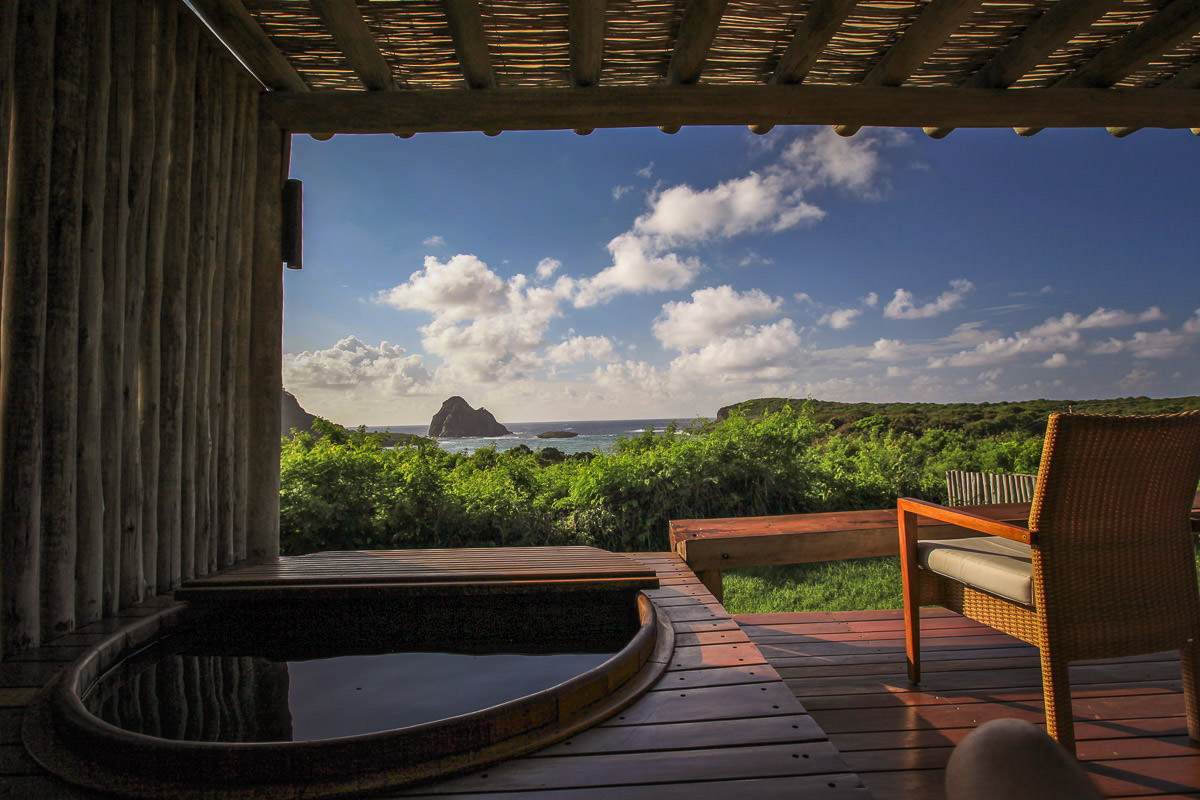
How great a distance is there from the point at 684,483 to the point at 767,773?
137 inches

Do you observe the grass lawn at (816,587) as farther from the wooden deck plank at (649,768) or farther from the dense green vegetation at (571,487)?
the wooden deck plank at (649,768)

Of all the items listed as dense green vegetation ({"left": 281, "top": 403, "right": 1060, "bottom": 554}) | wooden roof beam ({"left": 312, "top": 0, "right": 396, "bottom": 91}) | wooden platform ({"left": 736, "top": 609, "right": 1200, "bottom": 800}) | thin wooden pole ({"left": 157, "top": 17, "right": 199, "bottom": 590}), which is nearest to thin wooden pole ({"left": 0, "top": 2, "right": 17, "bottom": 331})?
thin wooden pole ({"left": 157, "top": 17, "right": 199, "bottom": 590})

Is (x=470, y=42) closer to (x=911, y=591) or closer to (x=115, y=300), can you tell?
(x=115, y=300)

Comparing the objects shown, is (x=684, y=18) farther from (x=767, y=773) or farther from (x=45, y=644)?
(x=45, y=644)

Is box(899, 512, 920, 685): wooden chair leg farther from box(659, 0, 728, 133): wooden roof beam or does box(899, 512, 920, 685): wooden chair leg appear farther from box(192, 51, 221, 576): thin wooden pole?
box(192, 51, 221, 576): thin wooden pole

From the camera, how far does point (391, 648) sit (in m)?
2.10

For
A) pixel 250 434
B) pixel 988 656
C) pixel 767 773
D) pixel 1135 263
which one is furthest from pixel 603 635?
pixel 1135 263

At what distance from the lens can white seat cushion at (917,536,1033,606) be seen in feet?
5.94

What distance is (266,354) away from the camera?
2.77 meters

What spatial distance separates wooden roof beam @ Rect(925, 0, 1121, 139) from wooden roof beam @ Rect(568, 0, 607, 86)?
1.85 m

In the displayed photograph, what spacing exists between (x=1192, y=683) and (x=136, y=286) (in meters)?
3.75

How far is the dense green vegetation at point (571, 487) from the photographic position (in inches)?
158

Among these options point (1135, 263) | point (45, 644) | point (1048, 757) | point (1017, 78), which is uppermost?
point (1135, 263)

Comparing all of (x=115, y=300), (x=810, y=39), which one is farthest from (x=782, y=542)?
(x=115, y=300)
